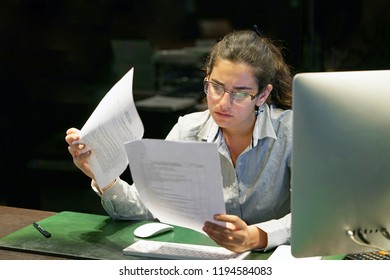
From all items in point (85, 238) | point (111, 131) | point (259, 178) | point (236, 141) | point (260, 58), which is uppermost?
point (260, 58)

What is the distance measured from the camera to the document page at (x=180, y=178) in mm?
1463

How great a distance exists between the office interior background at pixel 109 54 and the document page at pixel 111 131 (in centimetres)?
142

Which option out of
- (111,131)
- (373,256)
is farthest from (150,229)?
(373,256)

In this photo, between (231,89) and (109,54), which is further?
(109,54)

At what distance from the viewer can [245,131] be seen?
207cm

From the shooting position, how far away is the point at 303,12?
3.06 m

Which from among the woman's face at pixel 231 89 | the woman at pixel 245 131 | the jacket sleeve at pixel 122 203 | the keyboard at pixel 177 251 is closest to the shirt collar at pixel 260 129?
the woman at pixel 245 131

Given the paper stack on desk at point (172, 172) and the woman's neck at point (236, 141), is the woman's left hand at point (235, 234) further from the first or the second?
the woman's neck at point (236, 141)

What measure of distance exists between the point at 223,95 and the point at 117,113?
31 centimetres

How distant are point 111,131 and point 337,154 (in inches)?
28.5

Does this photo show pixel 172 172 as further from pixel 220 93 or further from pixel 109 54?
pixel 109 54

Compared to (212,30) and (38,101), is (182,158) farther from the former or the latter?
(38,101)

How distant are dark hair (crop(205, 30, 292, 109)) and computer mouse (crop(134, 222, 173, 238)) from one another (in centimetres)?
49

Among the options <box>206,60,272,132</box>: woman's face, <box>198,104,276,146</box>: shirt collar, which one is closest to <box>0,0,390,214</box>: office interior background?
<box>198,104,276,146</box>: shirt collar
